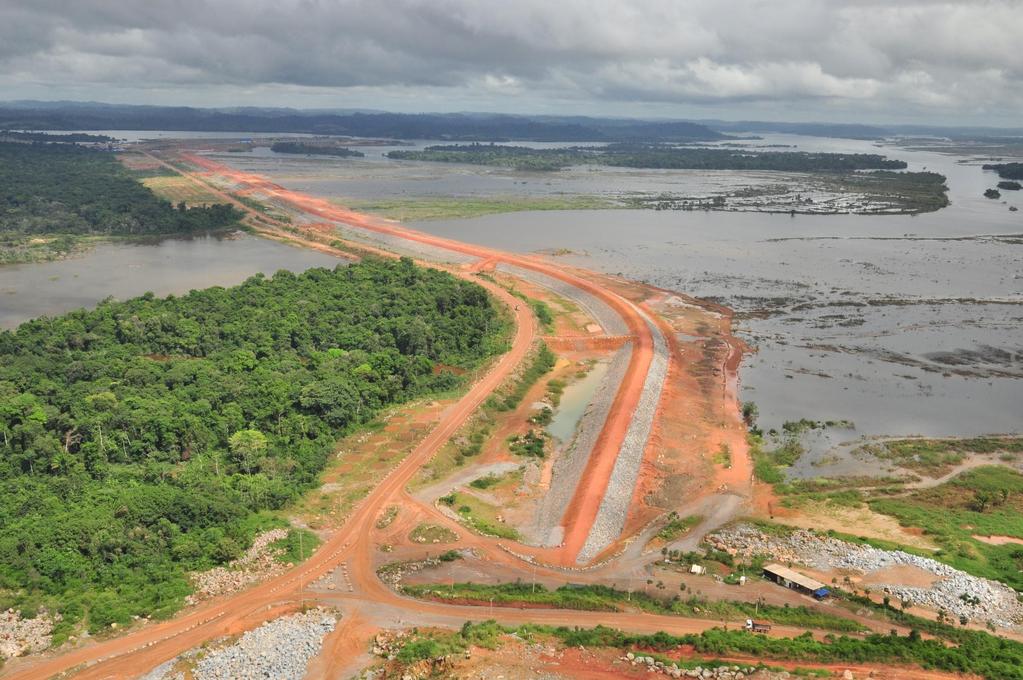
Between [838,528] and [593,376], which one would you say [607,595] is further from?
[593,376]

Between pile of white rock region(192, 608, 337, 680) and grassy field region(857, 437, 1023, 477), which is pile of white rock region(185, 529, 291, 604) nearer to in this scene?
pile of white rock region(192, 608, 337, 680)

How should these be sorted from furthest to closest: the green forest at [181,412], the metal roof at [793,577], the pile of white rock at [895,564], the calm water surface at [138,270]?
the calm water surface at [138,270], the metal roof at [793,577], the green forest at [181,412], the pile of white rock at [895,564]

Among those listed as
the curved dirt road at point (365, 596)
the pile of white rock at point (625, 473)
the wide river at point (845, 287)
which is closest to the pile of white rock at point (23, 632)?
the curved dirt road at point (365, 596)

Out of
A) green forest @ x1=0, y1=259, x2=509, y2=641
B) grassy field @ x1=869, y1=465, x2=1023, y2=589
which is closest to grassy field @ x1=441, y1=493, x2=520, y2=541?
green forest @ x1=0, y1=259, x2=509, y2=641

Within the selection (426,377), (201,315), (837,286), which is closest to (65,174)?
(201,315)

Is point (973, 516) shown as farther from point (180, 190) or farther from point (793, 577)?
point (180, 190)

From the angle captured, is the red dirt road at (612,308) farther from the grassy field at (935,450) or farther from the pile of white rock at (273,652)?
the grassy field at (935,450)

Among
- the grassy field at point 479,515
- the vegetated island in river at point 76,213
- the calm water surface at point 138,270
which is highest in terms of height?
the vegetated island in river at point 76,213

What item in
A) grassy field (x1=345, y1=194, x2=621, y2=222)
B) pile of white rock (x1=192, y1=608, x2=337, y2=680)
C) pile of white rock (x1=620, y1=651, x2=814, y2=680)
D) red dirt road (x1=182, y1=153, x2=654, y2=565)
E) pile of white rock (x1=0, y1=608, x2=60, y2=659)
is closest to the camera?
pile of white rock (x1=620, y1=651, x2=814, y2=680)
